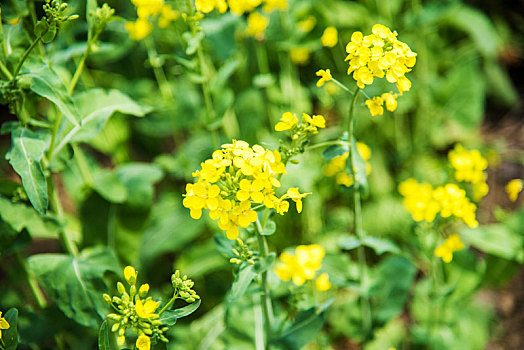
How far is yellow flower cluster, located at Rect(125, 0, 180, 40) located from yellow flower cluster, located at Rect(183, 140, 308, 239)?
1166 millimetres

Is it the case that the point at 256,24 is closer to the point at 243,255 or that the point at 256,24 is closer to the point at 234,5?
the point at 234,5

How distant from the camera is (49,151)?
1943mm

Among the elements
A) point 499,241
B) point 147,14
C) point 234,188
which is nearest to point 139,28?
point 147,14

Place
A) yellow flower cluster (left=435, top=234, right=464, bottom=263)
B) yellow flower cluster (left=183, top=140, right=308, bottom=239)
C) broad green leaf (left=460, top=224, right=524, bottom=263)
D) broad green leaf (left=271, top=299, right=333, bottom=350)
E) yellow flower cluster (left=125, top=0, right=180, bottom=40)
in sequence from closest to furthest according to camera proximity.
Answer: yellow flower cluster (left=183, top=140, right=308, bottom=239) < broad green leaf (left=271, top=299, right=333, bottom=350) < yellow flower cluster (left=435, top=234, right=464, bottom=263) < yellow flower cluster (left=125, top=0, right=180, bottom=40) < broad green leaf (left=460, top=224, right=524, bottom=263)

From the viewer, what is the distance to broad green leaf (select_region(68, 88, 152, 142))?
6.49 ft

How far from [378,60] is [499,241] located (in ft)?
4.95

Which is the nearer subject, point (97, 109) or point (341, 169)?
point (97, 109)

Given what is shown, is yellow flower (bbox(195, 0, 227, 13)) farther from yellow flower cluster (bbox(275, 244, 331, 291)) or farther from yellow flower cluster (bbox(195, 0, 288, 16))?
yellow flower cluster (bbox(275, 244, 331, 291))

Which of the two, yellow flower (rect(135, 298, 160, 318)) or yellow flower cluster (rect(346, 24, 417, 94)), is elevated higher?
yellow flower cluster (rect(346, 24, 417, 94))

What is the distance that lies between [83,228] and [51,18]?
4.29ft

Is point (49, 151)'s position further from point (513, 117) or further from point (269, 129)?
point (513, 117)

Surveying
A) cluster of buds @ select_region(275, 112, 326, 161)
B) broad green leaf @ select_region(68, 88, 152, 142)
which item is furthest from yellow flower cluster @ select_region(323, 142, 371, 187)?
broad green leaf @ select_region(68, 88, 152, 142)

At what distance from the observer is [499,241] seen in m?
2.41

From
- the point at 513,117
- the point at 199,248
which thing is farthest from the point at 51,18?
the point at 513,117
